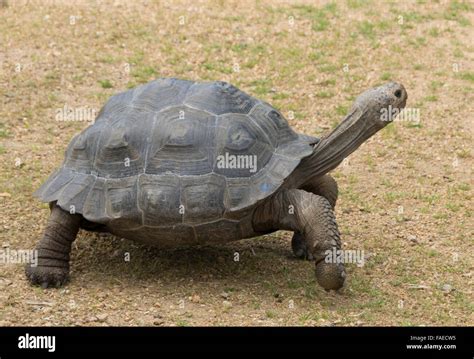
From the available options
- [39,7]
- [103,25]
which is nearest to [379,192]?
[103,25]

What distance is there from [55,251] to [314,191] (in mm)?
2610

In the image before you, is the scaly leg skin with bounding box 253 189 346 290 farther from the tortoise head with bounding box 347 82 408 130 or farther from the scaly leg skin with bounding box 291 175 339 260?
the tortoise head with bounding box 347 82 408 130

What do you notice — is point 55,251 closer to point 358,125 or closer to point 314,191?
point 314,191

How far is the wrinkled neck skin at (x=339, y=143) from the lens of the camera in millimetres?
7512

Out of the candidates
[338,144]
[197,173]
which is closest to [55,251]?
[197,173]

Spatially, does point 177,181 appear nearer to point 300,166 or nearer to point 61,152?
point 300,166

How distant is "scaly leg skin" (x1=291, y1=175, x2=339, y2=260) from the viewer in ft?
26.9

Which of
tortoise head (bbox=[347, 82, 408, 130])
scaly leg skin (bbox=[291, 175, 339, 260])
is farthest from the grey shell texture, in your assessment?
scaly leg skin (bbox=[291, 175, 339, 260])

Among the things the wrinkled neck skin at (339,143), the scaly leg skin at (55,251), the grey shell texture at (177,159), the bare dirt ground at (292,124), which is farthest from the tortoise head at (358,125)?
the scaly leg skin at (55,251)

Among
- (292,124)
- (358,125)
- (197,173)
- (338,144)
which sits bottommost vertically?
(292,124)

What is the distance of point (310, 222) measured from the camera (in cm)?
725

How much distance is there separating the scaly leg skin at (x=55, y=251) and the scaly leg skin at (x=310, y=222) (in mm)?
1687

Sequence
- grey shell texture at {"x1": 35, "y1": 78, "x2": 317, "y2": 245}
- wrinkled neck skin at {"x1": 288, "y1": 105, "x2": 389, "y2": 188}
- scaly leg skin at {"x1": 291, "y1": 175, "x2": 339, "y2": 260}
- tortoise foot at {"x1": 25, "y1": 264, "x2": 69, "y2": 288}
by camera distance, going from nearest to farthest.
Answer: grey shell texture at {"x1": 35, "y1": 78, "x2": 317, "y2": 245}, tortoise foot at {"x1": 25, "y1": 264, "x2": 69, "y2": 288}, wrinkled neck skin at {"x1": 288, "y1": 105, "x2": 389, "y2": 188}, scaly leg skin at {"x1": 291, "y1": 175, "x2": 339, "y2": 260}

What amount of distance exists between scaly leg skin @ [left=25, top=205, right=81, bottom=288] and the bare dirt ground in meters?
0.14
